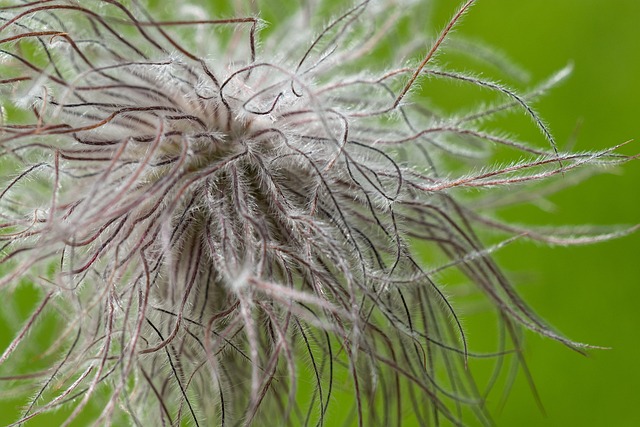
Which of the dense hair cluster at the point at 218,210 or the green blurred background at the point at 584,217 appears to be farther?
the green blurred background at the point at 584,217

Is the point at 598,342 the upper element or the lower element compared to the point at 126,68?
upper

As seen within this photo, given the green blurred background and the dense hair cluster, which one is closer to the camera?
the dense hair cluster

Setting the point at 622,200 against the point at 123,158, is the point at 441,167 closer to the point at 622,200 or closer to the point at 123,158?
the point at 123,158

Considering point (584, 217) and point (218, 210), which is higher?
point (584, 217)

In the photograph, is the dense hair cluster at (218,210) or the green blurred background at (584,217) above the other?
the green blurred background at (584,217)

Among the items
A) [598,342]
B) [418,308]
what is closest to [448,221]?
[418,308]

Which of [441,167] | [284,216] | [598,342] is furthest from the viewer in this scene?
[598,342]

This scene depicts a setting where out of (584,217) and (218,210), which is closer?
(218,210)

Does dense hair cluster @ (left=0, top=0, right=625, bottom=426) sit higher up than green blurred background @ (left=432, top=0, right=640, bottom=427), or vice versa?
green blurred background @ (left=432, top=0, right=640, bottom=427)
